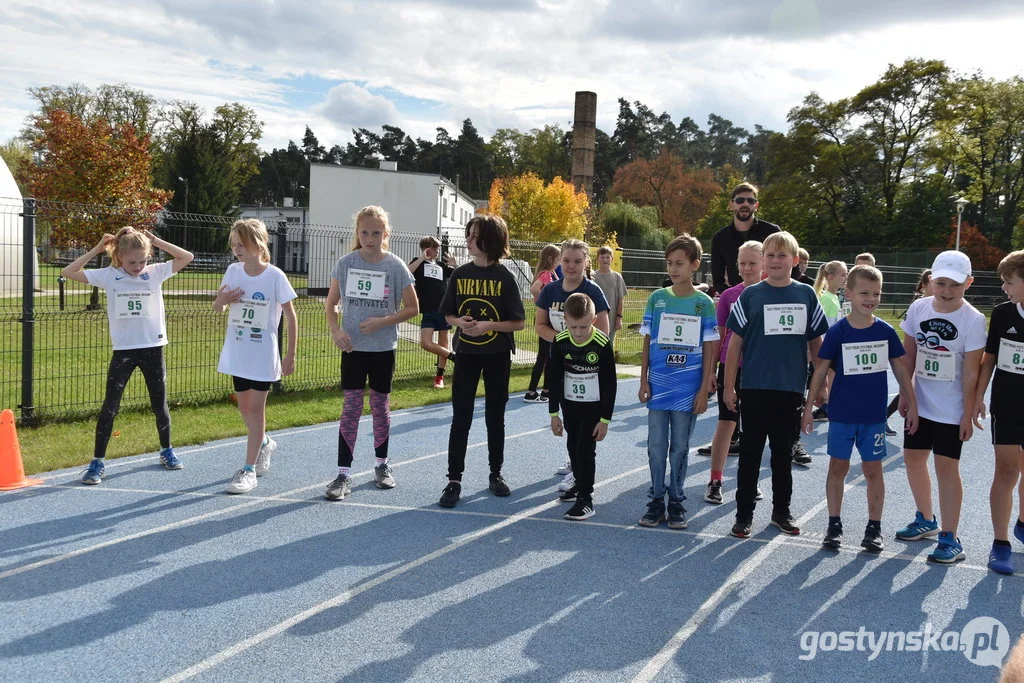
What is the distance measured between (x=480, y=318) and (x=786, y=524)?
2603 mm

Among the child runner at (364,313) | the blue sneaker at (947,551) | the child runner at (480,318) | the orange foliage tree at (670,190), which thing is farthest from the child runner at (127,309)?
the orange foliage tree at (670,190)

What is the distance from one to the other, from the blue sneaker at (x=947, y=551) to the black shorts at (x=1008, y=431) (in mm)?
663

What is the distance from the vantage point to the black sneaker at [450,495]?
605cm

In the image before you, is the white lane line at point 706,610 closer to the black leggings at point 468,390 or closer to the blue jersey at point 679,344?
the blue jersey at point 679,344

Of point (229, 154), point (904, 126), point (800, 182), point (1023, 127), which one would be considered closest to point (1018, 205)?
point (1023, 127)

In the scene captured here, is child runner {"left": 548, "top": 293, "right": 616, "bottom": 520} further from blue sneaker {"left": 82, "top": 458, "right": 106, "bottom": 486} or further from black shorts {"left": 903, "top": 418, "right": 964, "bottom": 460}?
blue sneaker {"left": 82, "top": 458, "right": 106, "bottom": 486}

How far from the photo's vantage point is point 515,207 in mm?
42625

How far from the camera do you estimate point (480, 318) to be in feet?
20.1

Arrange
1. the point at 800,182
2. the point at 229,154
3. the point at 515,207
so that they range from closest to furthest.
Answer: the point at 515,207 → the point at 800,182 → the point at 229,154

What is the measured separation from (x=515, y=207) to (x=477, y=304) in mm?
37128

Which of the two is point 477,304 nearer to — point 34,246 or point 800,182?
point 34,246

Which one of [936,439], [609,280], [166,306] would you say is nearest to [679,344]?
[936,439]

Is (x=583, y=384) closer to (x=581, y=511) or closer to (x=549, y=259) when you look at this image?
(x=581, y=511)

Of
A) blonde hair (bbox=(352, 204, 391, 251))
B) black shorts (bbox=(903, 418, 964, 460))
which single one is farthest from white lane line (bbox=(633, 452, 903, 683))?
blonde hair (bbox=(352, 204, 391, 251))
